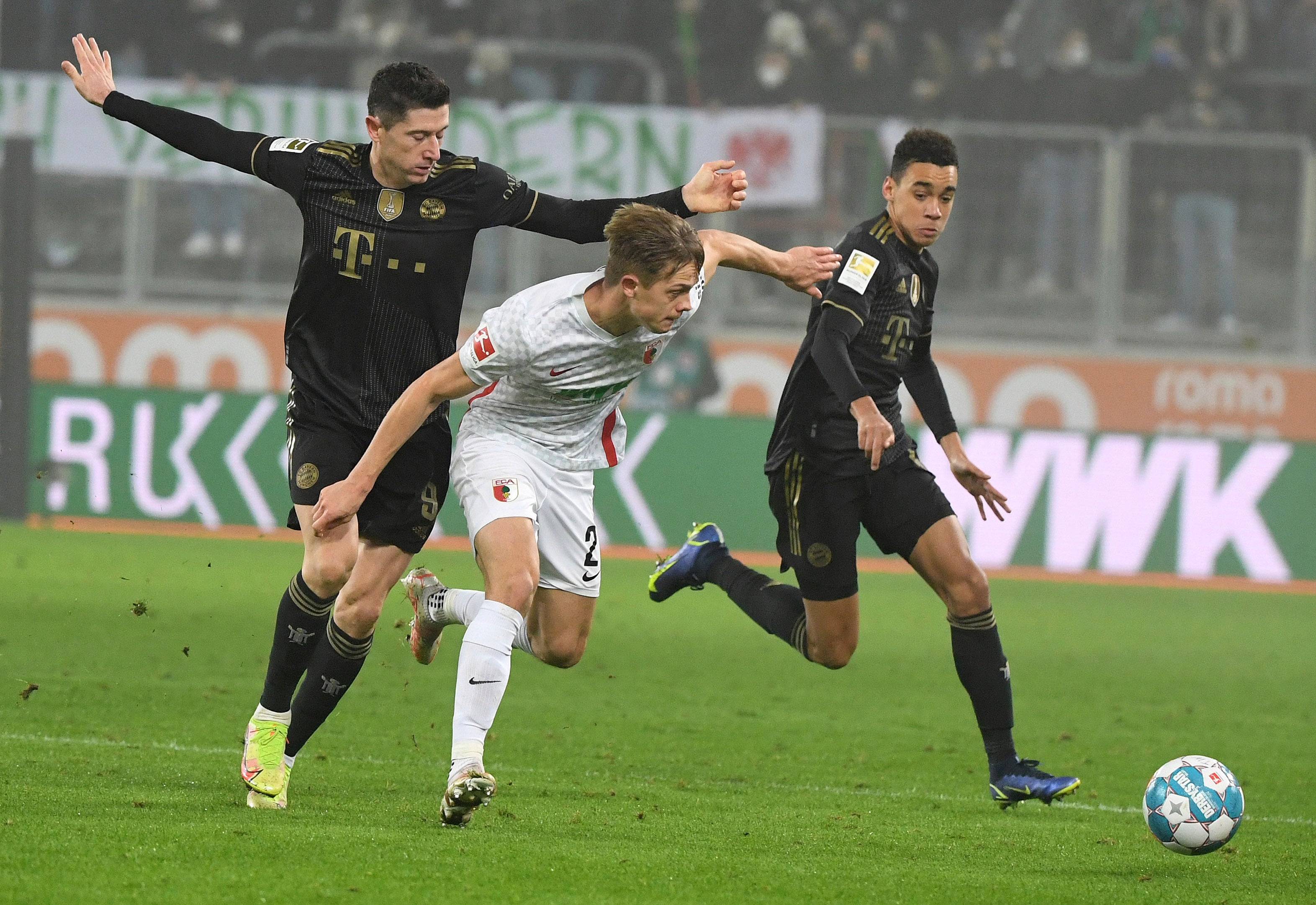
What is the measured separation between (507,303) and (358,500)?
0.75 meters

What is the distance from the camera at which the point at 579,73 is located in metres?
17.6

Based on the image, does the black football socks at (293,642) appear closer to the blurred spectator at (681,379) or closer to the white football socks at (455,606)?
the white football socks at (455,606)

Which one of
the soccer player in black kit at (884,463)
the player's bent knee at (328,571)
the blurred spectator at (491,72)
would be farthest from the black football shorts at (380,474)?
the blurred spectator at (491,72)

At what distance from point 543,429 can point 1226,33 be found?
15229mm

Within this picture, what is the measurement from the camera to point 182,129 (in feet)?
17.3

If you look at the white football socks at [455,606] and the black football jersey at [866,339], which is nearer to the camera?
the white football socks at [455,606]

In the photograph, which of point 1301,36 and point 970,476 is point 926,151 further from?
point 1301,36

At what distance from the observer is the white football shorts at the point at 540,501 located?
16.7 ft

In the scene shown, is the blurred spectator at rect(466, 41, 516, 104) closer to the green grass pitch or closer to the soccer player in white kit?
the green grass pitch

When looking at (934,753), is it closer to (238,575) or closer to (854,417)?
(854,417)

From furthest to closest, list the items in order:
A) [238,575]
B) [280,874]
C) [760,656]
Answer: [238,575]
[760,656]
[280,874]

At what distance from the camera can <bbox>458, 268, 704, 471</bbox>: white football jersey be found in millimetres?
4934

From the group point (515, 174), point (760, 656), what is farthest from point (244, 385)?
point (760, 656)

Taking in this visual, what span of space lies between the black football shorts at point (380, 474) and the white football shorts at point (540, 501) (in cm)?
11
